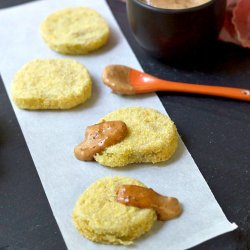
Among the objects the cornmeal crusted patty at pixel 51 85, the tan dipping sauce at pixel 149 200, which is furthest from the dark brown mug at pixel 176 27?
the tan dipping sauce at pixel 149 200

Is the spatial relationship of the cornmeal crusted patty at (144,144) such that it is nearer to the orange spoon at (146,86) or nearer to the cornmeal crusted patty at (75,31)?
the orange spoon at (146,86)

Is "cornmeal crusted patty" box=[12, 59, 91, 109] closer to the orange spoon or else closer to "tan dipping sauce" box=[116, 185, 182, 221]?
the orange spoon

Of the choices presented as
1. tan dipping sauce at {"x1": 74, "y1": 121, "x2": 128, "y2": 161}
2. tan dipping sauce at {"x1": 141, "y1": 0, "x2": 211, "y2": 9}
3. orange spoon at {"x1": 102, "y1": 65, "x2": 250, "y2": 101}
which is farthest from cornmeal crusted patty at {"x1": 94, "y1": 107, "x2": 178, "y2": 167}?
tan dipping sauce at {"x1": 141, "y1": 0, "x2": 211, "y2": 9}

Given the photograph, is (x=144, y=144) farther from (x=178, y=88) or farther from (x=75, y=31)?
(x=75, y=31)

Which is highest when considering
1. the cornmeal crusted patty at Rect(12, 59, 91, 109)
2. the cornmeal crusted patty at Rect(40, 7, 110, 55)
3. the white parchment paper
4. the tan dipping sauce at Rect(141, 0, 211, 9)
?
the tan dipping sauce at Rect(141, 0, 211, 9)

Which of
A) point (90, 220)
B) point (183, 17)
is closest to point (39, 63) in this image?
point (183, 17)

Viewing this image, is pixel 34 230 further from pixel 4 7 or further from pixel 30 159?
pixel 4 7
